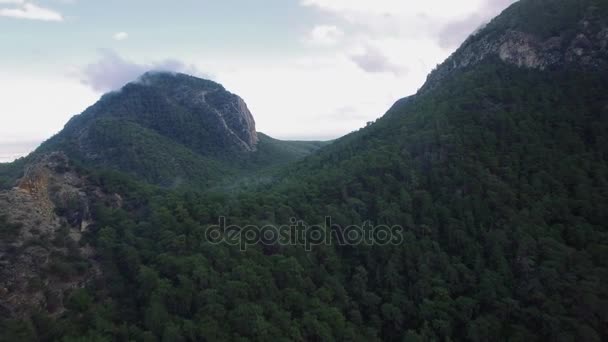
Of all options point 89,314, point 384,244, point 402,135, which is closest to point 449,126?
point 402,135

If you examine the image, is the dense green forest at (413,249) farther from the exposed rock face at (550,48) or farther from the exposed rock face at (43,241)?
the exposed rock face at (550,48)

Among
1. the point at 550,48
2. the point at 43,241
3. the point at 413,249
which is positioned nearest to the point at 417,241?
the point at 413,249

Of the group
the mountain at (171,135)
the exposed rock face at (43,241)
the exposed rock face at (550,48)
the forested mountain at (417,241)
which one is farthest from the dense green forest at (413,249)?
the mountain at (171,135)

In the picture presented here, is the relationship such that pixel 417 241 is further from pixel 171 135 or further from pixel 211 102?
pixel 211 102

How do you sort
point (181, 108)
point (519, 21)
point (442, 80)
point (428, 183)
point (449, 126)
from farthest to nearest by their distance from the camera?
1. point (181, 108)
2. point (442, 80)
3. point (519, 21)
4. point (449, 126)
5. point (428, 183)

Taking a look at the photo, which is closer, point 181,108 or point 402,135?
point 402,135

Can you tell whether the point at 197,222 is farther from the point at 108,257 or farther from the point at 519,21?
the point at 519,21

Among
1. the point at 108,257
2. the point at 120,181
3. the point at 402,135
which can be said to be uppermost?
the point at 402,135
